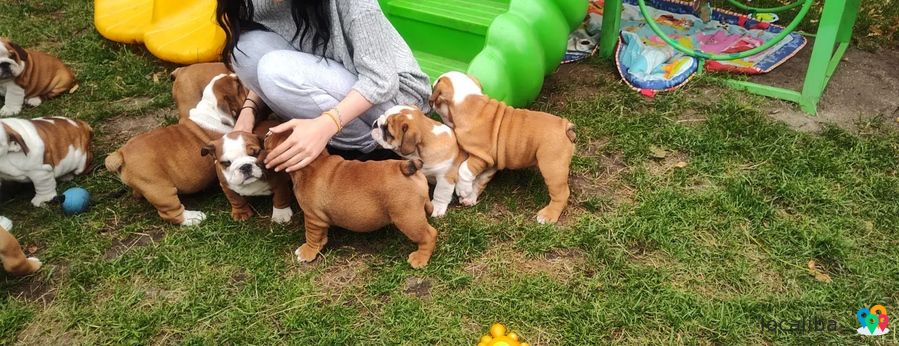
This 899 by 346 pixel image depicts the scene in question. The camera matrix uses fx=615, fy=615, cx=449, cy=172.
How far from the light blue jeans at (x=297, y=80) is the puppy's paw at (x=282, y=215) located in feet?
1.52


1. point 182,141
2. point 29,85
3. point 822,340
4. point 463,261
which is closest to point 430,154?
point 463,261

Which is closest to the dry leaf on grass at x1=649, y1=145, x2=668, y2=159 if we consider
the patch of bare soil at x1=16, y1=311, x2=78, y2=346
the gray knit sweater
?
the gray knit sweater

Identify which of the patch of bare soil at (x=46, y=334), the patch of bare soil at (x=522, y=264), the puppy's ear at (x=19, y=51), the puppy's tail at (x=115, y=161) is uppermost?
the puppy's ear at (x=19, y=51)

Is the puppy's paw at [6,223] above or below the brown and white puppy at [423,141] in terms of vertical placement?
below

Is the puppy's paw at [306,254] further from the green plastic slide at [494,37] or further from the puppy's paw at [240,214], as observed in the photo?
the green plastic slide at [494,37]

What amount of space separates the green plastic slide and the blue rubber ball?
7.65 feet

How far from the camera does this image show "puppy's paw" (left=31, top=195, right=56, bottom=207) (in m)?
3.72

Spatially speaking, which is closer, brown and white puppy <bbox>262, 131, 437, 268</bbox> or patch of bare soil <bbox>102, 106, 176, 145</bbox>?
brown and white puppy <bbox>262, 131, 437, 268</bbox>

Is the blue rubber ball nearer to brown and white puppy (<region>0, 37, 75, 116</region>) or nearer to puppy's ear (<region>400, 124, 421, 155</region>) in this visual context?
brown and white puppy (<region>0, 37, 75, 116</region>)

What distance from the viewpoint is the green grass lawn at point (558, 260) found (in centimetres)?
278

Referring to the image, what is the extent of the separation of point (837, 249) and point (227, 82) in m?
3.49

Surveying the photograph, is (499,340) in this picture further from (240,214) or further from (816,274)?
(240,214)

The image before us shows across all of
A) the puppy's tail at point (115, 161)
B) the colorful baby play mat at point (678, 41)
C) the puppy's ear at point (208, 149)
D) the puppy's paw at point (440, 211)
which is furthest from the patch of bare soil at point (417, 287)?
the colorful baby play mat at point (678, 41)

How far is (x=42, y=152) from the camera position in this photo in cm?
370
